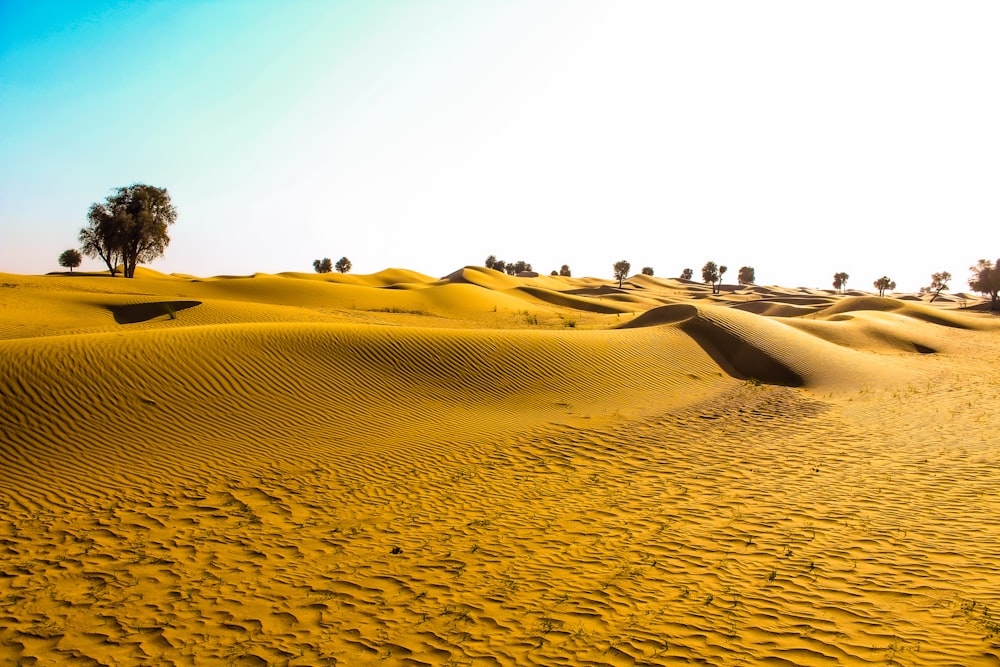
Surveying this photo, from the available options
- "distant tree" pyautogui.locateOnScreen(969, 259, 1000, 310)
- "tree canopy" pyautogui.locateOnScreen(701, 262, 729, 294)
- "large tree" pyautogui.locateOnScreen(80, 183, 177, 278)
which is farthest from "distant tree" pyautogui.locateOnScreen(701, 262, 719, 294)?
"large tree" pyautogui.locateOnScreen(80, 183, 177, 278)

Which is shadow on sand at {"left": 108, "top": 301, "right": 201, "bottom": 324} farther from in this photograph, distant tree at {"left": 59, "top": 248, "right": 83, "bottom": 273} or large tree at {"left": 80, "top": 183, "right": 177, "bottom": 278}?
distant tree at {"left": 59, "top": 248, "right": 83, "bottom": 273}

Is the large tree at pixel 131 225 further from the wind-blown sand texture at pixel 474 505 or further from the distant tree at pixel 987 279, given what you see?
the distant tree at pixel 987 279

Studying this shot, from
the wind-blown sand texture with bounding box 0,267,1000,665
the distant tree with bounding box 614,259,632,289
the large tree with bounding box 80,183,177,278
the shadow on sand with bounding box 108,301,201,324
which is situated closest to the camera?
the wind-blown sand texture with bounding box 0,267,1000,665

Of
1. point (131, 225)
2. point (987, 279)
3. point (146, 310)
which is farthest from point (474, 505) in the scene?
point (987, 279)

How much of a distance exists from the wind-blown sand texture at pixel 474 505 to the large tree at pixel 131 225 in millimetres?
36508

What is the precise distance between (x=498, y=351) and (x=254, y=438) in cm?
739

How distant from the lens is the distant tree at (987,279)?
181 feet

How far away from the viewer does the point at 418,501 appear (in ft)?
25.5

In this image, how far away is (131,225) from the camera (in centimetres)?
4397

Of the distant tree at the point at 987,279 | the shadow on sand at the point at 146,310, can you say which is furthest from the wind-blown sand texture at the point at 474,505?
the distant tree at the point at 987,279

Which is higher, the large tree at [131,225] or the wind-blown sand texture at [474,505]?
the large tree at [131,225]

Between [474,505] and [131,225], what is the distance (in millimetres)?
47196

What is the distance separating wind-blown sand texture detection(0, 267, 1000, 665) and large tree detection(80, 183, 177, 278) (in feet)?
120

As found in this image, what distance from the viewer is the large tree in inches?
1729
